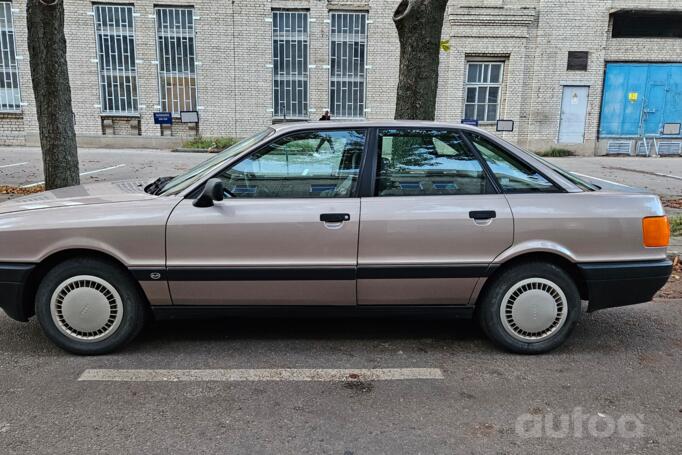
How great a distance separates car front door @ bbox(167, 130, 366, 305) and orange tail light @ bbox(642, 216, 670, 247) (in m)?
2.01

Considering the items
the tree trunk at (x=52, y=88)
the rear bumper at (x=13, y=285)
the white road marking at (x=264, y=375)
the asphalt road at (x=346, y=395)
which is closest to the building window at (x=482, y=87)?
the tree trunk at (x=52, y=88)

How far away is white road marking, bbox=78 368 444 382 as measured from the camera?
3439 millimetres

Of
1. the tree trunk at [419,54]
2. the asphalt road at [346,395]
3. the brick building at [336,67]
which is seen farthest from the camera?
the brick building at [336,67]

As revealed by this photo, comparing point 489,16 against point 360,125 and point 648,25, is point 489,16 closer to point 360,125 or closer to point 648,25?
point 648,25

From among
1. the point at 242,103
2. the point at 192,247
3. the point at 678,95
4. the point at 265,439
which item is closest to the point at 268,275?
the point at 192,247

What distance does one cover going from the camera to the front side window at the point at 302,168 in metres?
3.71

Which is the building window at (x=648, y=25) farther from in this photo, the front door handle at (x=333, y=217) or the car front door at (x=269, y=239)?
the front door handle at (x=333, y=217)

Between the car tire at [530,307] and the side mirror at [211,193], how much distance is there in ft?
6.42

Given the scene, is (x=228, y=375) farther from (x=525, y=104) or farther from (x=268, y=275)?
(x=525, y=104)

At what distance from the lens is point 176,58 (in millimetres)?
18547

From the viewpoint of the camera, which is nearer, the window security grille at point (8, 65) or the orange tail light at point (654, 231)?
the orange tail light at point (654, 231)

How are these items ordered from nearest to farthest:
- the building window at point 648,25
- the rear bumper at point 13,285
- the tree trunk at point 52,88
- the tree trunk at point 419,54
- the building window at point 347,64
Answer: the rear bumper at point 13,285 → the tree trunk at point 419,54 → the tree trunk at point 52,88 → the building window at point 347,64 → the building window at point 648,25

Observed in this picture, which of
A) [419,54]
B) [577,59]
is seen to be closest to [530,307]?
[419,54]

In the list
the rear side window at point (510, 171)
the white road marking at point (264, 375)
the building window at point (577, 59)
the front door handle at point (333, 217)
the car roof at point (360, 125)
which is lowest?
the white road marking at point (264, 375)
